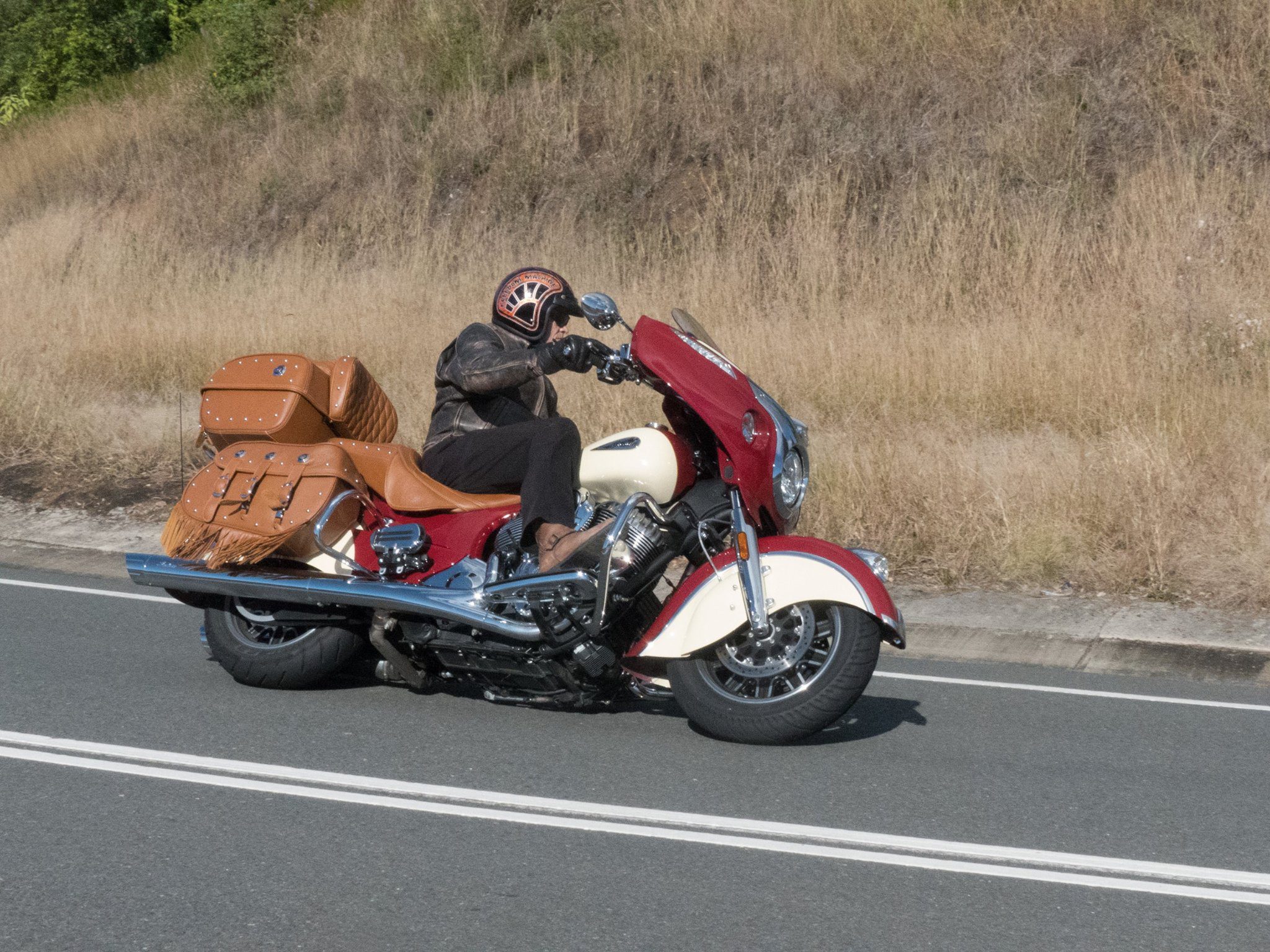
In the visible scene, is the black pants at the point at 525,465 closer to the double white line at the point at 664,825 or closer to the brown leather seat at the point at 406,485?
the brown leather seat at the point at 406,485

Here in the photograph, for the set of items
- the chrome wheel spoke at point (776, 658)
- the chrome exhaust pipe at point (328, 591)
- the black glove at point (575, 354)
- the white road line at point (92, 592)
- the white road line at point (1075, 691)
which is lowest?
the white road line at point (1075, 691)

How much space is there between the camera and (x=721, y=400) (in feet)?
18.1

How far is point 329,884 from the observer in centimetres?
439

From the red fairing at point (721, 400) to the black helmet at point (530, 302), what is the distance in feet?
2.30

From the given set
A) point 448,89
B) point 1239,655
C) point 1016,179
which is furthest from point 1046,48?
point 1239,655

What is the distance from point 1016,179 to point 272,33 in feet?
46.0

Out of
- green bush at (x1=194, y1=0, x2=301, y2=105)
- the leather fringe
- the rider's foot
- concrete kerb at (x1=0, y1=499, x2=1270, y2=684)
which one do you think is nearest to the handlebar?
the rider's foot

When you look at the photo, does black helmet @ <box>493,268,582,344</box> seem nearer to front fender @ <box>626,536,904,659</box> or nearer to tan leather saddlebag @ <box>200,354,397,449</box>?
tan leather saddlebag @ <box>200,354,397,449</box>

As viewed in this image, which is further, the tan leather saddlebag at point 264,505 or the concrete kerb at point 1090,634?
the concrete kerb at point 1090,634

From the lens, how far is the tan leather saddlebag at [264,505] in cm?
618

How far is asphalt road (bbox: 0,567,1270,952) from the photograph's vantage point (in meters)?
4.13

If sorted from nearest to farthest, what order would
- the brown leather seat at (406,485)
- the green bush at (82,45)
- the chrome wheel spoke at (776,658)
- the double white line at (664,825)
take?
the double white line at (664,825) < the chrome wheel spoke at (776,658) < the brown leather seat at (406,485) < the green bush at (82,45)

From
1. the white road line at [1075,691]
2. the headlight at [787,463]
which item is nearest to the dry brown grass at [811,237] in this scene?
the white road line at [1075,691]

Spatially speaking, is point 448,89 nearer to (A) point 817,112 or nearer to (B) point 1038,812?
(A) point 817,112
